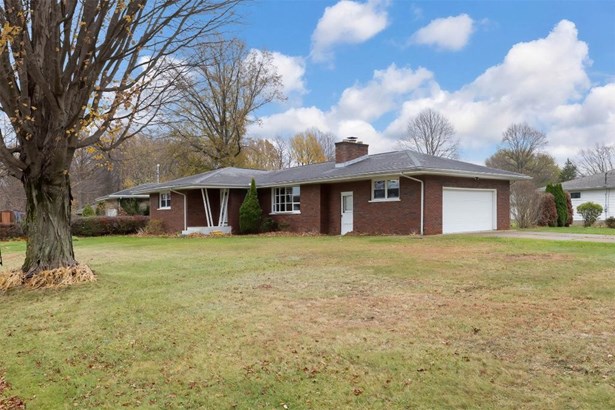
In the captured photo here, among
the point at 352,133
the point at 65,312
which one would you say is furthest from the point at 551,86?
the point at 65,312

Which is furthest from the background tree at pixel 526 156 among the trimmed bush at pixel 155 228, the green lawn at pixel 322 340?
the green lawn at pixel 322 340

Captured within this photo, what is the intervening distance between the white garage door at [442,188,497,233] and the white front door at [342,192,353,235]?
4.40 meters

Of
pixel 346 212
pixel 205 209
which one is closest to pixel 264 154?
pixel 205 209

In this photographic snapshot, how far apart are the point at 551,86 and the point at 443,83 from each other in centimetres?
453

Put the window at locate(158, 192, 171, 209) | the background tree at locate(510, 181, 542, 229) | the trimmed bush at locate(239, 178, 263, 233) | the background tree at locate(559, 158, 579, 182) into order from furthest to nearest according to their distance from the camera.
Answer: the background tree at locate(559, 158, 579, 182) → the window at locate(158, 192, 171, 209) → the trimmed bush at locate(239, 178, 263, 233) → the background tree at locate(510, 181, 542, 229)

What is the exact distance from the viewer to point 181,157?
3894 cm

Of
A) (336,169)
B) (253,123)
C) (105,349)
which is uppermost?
(253,123)

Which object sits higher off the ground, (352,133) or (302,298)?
(352,133)

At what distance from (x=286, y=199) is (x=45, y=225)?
51.5ft

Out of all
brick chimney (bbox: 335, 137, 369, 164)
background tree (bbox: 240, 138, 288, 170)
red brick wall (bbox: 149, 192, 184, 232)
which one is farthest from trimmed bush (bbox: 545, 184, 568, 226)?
background tree (bbox: 240, 138, 288, 170)

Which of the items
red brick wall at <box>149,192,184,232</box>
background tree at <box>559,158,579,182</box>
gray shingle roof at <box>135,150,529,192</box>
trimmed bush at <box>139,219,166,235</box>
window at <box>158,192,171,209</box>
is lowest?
trimmed bush at <box>139,219,166,235</box>

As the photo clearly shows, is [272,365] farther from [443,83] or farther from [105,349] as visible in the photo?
[443,83]

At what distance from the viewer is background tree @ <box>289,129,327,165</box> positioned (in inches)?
2009

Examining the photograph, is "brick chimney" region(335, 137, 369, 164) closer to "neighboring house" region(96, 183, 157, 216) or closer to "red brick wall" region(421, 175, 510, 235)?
"red brick wall" region(421, 175, 510, 235)
